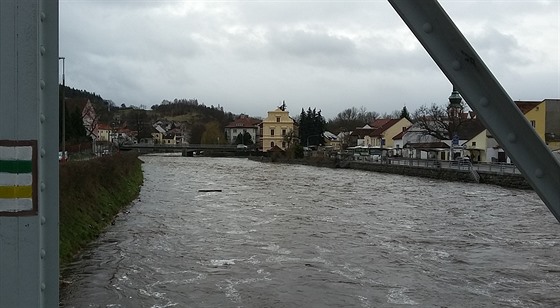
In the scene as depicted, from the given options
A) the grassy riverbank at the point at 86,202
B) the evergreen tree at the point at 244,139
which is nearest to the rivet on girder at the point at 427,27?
the grassy riverbank at the point at 86,202

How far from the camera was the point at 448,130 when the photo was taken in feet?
221

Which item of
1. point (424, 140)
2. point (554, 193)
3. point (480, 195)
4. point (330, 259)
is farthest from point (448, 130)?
point (554, 193)

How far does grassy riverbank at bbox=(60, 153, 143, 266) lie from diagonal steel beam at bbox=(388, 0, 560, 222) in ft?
36.7

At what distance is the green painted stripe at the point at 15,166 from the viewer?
1.75 m

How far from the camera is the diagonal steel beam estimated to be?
180 cm

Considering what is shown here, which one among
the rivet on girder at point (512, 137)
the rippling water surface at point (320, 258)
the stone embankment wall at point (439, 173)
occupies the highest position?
the rivet on girder at point (512, 137)

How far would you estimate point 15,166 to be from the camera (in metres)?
1.76

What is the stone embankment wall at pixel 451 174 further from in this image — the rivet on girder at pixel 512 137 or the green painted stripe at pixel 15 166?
the green painted stripe at pixel 15 166

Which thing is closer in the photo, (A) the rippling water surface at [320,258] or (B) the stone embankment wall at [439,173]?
(A) the rippling water surface at [320,258]

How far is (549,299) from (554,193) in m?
8.84

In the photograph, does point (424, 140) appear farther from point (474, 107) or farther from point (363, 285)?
point (474, 107)

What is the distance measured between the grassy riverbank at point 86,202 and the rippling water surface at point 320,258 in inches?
19.2

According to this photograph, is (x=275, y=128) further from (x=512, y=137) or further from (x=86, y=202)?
(x=512, y=137)

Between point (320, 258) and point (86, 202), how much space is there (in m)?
8.47
